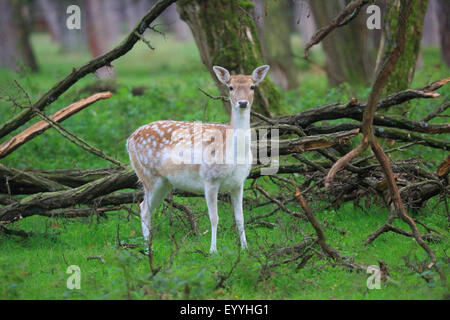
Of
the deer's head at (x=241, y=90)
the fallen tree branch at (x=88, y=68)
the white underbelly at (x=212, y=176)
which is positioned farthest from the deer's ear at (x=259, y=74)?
the fallen tree branch at (x=88, y=68)

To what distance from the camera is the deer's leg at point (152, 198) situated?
7.16 meters

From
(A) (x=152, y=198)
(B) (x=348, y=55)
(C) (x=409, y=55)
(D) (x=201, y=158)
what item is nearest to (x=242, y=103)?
(D) (x=201, y=158)

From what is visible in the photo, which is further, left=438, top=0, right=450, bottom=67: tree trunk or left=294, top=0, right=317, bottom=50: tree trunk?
left=438, top=0, right=450, bottom=67: tree trunk

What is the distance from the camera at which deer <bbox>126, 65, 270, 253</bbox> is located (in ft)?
21.5

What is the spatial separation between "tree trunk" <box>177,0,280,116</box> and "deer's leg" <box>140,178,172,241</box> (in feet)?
9.16

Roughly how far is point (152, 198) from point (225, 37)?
363 cm

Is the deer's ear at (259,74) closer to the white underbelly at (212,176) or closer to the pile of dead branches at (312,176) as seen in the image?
the pile of dead branches at (312,176)

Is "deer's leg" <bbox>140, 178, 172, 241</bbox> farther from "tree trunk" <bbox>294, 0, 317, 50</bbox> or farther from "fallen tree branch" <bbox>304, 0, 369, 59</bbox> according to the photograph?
"tree trunk" <bbox>294, 0, 317, 50</bbox>

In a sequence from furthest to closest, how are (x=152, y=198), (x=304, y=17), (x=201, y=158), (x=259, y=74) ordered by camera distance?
(x=304, y=17) < (x=152, y=198) < (x=259, y=74) < (x=201, y=158)

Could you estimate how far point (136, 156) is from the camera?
729 cm

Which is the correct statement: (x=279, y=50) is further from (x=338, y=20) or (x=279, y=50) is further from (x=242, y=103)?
(x=242, y=103)

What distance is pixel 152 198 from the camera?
7.24 metres

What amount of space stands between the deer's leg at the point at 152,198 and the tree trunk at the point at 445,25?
13.2m

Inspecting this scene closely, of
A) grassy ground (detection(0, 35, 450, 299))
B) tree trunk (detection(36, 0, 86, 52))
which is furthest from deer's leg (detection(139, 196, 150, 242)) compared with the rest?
tree trunk (detection(36, 0, 86, 52))
